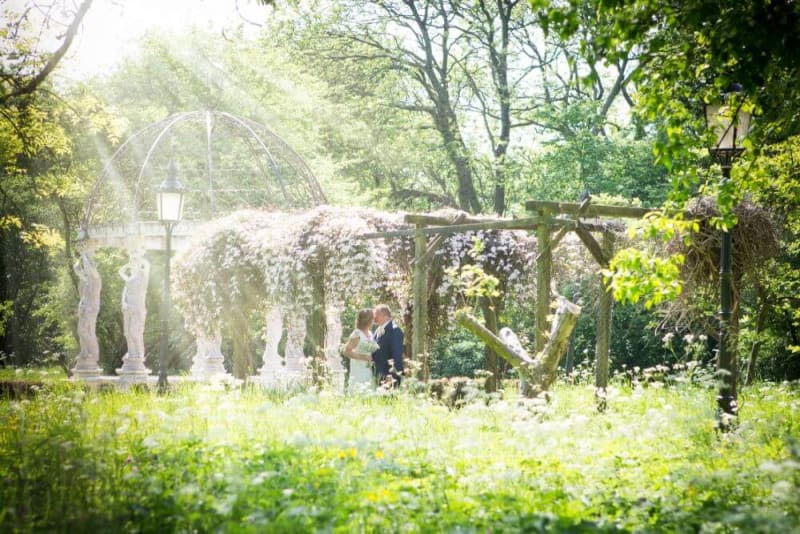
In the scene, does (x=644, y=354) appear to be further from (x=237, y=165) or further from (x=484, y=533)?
(x=484, y=533)

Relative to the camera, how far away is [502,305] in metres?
12.2

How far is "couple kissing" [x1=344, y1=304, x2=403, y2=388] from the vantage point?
32.4ft

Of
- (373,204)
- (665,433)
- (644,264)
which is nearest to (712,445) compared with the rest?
(665,433)

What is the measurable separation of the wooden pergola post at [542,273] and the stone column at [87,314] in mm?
10562

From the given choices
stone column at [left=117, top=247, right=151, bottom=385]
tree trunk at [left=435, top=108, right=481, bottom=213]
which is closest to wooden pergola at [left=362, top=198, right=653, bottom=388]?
stone column at [left=117, top=247, right=151, bottom=385]

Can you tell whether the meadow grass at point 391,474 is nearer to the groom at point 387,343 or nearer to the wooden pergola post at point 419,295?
the groom at point 387,343

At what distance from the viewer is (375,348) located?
9898 millimetres

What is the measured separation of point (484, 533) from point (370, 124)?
2233 cm

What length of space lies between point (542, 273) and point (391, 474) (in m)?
3.93

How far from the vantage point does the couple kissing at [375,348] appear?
32.4 ft

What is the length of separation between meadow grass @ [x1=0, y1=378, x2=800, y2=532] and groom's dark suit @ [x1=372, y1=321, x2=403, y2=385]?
2.32m

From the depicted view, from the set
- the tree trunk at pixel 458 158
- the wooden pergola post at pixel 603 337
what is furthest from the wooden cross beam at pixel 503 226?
the tree trunk at pixel 458 158

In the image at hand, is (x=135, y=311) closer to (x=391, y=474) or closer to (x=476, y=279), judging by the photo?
(x=476, y=279)

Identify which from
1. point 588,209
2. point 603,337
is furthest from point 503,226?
point 603,337
